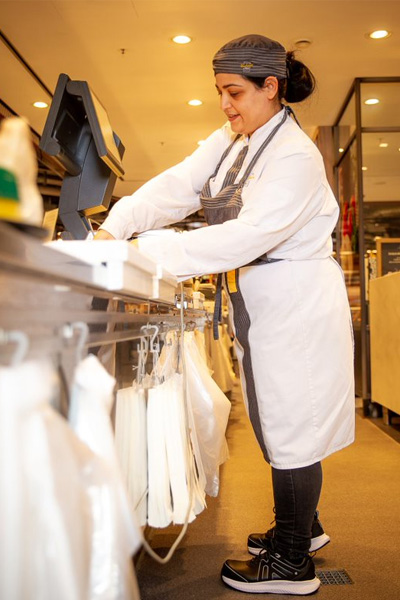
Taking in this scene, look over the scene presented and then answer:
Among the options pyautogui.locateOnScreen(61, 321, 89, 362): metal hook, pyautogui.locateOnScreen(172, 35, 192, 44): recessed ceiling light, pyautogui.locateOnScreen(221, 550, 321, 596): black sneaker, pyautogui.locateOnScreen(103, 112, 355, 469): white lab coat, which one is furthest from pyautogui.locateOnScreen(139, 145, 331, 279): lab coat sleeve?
pyautogui.locateOnScreen(172, 35, 192, 44): recessed ceiling light

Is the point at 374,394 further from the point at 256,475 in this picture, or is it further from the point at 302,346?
the point at 302,346

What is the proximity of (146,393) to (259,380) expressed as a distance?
542mm

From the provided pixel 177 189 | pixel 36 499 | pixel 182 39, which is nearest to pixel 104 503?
pixel 36 499

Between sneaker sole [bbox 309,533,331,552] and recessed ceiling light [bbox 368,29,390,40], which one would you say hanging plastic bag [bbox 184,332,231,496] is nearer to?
sneaker sole [bbox 309,533,331,552]

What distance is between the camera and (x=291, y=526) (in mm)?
1857

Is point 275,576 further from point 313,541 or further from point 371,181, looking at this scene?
point 371,181

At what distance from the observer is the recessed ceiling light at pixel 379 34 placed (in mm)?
5039

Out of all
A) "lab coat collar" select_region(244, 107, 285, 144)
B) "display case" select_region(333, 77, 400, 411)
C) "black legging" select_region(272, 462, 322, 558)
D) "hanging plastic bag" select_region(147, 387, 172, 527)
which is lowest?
"black legging" select_region(272, 462, 322, 558)

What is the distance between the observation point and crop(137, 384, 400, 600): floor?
1870mm

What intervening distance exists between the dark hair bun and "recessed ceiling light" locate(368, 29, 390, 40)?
11.4 ft

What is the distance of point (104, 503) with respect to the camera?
2.38 feet

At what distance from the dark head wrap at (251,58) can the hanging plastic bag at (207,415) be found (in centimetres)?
84

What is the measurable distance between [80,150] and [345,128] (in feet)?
17.9

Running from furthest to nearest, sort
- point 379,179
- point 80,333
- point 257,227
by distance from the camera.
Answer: point 379,179 → point 257,227 → point 80,333
